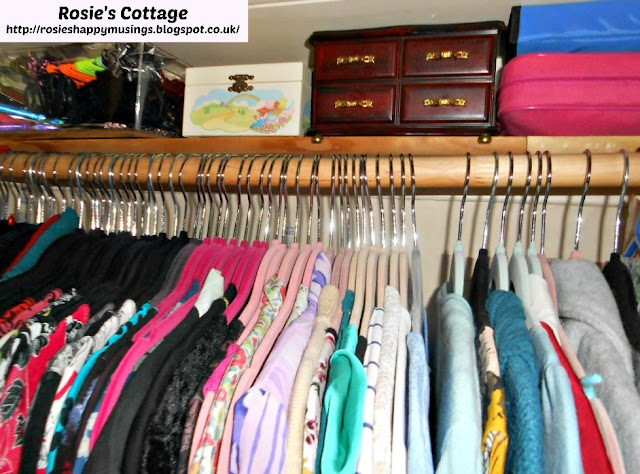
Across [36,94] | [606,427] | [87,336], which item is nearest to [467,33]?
[606,427]

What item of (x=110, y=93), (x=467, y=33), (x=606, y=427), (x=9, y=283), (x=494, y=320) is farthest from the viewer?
(x=110, y=93)

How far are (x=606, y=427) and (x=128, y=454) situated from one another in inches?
17.3

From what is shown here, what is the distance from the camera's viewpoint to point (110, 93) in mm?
887

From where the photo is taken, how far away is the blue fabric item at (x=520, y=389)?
39cm

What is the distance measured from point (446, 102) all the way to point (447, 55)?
82mm

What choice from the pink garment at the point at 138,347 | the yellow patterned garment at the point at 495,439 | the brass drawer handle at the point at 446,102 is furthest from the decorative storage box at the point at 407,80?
the yellow patterned garment at the point at 495,439

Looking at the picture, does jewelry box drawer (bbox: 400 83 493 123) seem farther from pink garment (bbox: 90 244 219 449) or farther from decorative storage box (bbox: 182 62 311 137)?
pink garment (bbox: 90 244 219 449)

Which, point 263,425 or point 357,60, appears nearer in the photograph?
point 263,425

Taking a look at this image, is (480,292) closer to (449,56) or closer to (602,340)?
(602,340)

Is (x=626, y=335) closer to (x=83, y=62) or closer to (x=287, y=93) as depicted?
(x=287, y=93)

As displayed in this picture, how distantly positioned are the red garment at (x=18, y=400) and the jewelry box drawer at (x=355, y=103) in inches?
22.4

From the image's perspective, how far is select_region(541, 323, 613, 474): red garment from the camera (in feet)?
1.31

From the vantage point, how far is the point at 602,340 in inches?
19.5

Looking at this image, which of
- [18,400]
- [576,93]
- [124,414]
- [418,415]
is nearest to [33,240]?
[18,400]
